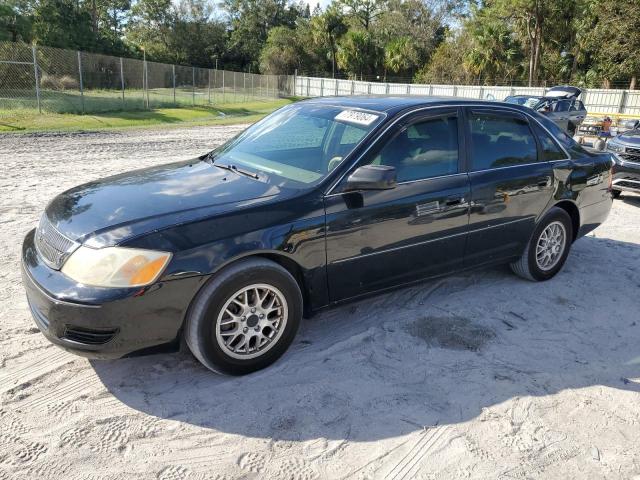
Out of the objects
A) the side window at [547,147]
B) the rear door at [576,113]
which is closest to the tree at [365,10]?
the rear door at [576,113]

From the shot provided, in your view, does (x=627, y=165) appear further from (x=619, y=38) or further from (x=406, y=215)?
(x=619, y=38)

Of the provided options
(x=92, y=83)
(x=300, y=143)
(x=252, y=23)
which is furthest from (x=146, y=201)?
(x=252, y=23)

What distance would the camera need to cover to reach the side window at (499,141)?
14.4 ft

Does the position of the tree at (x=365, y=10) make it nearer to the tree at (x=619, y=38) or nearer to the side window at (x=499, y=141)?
the tree at (x=619, y=38)

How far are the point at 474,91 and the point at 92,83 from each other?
2317cm

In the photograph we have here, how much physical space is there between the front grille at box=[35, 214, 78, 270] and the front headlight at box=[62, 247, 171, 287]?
0.15 meters

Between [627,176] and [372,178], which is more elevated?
[372,178]

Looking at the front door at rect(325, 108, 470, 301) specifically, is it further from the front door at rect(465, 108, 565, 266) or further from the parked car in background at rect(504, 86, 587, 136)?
the parked car in background at rect(504, 86, 587, 136)

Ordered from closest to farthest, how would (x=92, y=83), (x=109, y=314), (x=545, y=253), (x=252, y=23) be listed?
(x=109, y=314)
(x=545, y=253)
(x=92, y=83)
(x=252, y=23)

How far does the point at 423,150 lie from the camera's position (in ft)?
13.4

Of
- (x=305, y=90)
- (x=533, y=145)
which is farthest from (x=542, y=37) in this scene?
(x=533, y=145)

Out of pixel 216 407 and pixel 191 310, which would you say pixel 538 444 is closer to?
pixel 216 407

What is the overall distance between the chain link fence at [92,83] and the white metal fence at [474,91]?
28.8ft

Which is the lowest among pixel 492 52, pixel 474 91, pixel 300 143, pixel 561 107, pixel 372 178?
pixel 372 178
